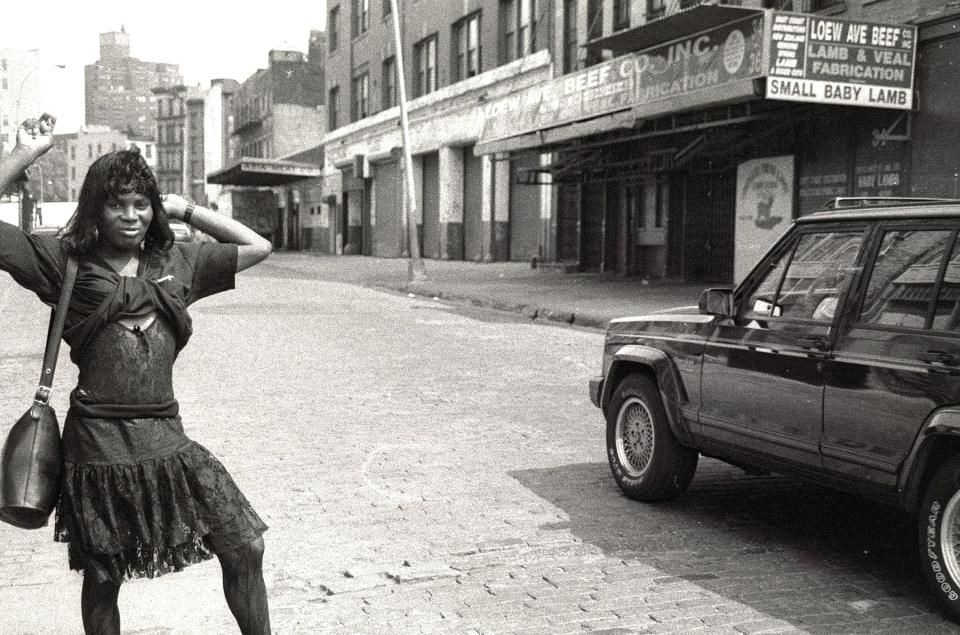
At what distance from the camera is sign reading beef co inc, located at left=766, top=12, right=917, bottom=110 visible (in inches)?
637

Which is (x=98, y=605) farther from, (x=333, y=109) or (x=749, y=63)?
(x=333, y=109)

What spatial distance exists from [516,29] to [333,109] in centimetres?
2202

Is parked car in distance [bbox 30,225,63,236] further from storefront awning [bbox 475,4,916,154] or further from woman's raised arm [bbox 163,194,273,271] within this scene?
storefront awning [bbox 475,4,916,154]

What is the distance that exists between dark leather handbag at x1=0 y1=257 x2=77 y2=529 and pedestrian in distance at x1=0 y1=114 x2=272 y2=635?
0.05m

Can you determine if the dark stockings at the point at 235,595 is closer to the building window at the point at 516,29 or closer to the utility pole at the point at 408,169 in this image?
the utility pole at the point at 408,169

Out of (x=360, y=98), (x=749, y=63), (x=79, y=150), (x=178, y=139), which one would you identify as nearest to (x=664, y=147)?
(x=749, y=63)

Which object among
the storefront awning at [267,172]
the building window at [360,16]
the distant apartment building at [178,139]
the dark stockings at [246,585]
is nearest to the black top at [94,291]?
the dark stockings at [246,585]

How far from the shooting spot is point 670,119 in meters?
21.3

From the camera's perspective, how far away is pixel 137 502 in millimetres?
3055

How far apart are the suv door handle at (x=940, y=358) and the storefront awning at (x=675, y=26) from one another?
13456 millimetres

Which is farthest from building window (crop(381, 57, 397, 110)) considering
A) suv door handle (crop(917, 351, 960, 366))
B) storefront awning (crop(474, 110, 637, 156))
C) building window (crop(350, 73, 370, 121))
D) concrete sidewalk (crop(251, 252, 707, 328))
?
suv door handle (crop(917, 351, 960, 366))

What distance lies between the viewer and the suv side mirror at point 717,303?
17.8 ft

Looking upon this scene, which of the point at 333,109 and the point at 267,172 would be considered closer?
the point at 267,172

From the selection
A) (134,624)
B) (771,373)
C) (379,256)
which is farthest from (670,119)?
(379,256)
